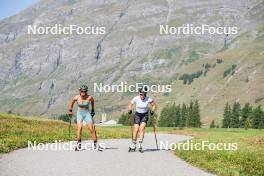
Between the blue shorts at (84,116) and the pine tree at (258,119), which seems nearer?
the blue shorts at (84,116)

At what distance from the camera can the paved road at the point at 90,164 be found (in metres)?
15.1

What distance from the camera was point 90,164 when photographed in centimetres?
1722

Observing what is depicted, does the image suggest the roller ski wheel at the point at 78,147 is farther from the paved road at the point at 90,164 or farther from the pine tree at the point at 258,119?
the pine tree at the point at 258,119

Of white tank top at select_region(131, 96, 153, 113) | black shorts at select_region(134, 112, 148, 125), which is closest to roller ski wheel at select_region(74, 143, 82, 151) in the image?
black shorts at select_region(134, 112, 148, 125)

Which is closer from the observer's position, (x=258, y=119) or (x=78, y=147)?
(x=78, y=147)

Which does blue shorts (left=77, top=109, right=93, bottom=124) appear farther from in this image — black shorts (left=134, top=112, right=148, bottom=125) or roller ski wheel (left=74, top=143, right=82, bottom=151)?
black shorts (left=134, top=112, right=148, bottom=125)

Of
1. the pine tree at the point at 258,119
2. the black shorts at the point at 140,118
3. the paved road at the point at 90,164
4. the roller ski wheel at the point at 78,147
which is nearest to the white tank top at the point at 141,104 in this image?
the black shorts at the point at 140,118

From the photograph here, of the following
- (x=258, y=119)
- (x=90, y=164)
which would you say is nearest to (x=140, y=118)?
(x=90, y=164)

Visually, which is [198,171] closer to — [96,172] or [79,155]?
[96,172]

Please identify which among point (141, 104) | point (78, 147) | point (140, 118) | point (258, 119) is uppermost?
point (141, 104)

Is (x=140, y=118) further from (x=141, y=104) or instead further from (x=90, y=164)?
(x=90, y=164)

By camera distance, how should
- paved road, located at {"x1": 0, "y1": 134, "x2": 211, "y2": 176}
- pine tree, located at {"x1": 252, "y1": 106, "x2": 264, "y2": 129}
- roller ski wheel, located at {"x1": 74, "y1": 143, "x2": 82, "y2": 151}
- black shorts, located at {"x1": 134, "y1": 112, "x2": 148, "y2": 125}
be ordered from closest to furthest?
paved road, located at {"x1": 0, "y1": 134, "x2": 211, "y2": 176} < roller ski wheel, located at {"x1": 74, "y1": 143, "x2": 82, "y2": 151} < black shorts, located at {"x1": 134, "y1": 112, "x2": 148, "y2": 125} < pine tree, located at {"x1": 252, "y1": 106, "x2": 264, "y2": 129}

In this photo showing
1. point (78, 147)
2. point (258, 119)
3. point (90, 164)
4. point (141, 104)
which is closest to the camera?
point (90, 164)

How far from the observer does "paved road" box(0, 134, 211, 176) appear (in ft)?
49.6
